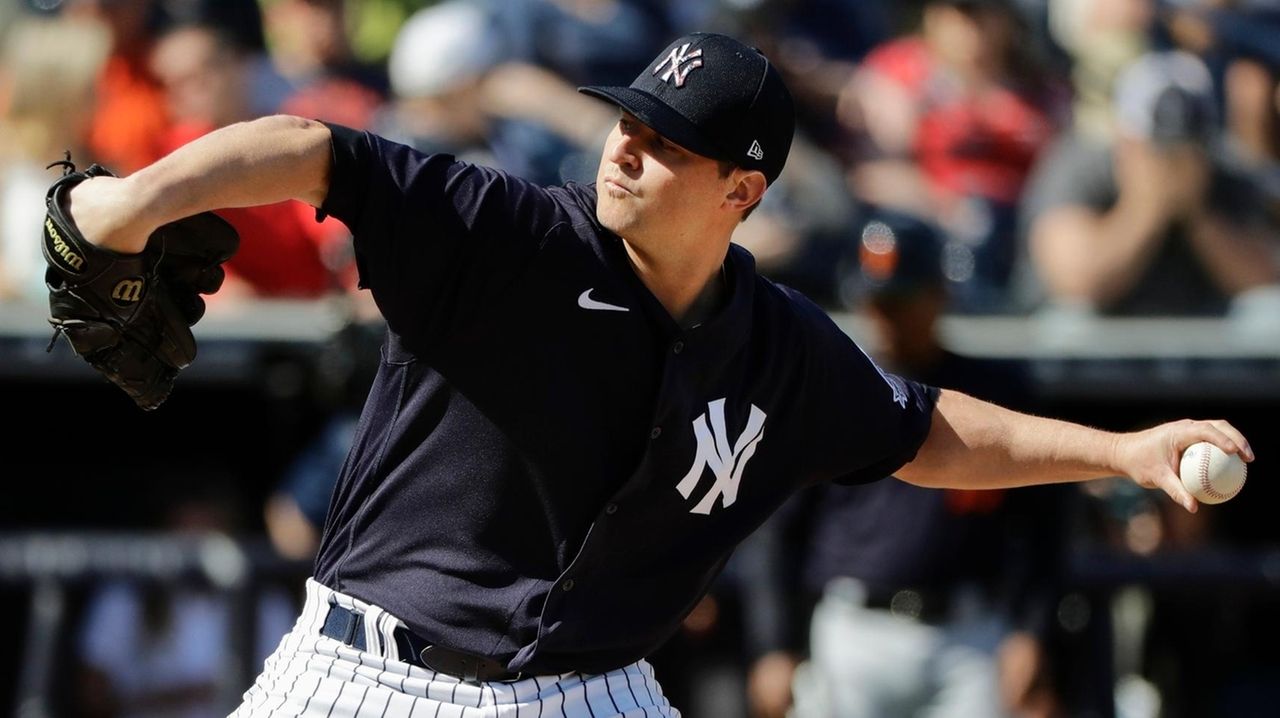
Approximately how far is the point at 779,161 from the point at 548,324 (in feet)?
1.79

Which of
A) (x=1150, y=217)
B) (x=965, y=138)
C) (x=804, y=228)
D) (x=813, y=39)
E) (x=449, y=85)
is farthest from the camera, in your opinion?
(x=813, y=39)

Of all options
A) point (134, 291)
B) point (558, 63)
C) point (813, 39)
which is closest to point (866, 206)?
point (813, 39)

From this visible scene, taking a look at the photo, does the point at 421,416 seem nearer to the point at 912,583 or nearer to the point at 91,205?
the point at 91,205

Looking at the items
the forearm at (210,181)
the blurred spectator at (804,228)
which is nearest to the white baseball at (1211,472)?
the forearm at (210,181)

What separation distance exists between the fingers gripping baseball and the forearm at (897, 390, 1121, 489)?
4.2 inches

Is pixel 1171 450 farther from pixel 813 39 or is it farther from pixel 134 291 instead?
pixel 813 39

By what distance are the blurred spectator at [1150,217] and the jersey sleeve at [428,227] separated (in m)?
3.50

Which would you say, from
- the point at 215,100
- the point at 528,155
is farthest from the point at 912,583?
the point at 215,100

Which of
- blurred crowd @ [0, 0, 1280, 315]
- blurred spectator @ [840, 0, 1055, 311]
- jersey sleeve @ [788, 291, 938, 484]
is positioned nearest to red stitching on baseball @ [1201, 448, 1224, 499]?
jersey sleeve @ [788, 291, 938, 484]

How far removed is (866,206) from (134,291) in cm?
400

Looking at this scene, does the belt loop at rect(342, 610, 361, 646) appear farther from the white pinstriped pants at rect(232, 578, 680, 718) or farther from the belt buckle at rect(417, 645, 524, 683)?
the belt buckle at rect(417, 645, 524, 683)

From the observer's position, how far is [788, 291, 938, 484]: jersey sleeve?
3314 mm

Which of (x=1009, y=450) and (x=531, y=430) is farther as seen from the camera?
(x=1009, y=450)

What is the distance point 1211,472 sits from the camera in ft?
9.82
